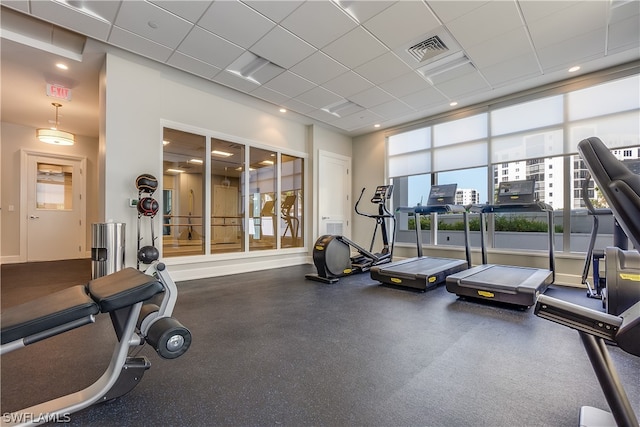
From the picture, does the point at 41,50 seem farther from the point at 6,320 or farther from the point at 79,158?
the point at 79,158

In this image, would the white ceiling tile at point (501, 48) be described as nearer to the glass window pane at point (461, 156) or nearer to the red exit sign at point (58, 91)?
the glass window pane at point (461, 156)

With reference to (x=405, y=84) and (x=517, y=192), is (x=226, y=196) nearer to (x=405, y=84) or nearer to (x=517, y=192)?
(x=405, y=84)

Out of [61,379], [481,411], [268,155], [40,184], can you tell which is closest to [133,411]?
[61,379]

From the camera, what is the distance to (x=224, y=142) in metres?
5.52

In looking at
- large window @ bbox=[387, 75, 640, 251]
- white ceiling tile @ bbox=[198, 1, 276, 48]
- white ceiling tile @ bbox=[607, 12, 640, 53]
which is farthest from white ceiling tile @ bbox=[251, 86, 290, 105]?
white ceiling tile @ bbox=[607, 12, 640, 53]

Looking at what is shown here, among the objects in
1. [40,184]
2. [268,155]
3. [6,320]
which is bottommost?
[6,320]

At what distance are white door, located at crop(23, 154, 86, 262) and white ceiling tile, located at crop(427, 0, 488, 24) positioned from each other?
9008mm

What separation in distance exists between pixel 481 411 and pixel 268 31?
163 inches

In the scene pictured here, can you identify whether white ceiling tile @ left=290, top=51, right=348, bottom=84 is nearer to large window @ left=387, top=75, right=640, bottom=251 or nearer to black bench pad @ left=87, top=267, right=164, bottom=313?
large window @ left=387, top=75, right=640, bottom=251

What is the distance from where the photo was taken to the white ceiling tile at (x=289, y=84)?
455 centimetres

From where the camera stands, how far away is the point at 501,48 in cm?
378

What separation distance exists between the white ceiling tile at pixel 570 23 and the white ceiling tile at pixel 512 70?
37 centimetres

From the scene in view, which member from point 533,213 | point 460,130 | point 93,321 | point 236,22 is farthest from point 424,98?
point 93,321

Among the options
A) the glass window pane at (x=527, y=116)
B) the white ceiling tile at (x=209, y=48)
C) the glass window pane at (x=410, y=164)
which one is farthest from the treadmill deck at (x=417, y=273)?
the white ceiling tile at (x=209, y=48)
